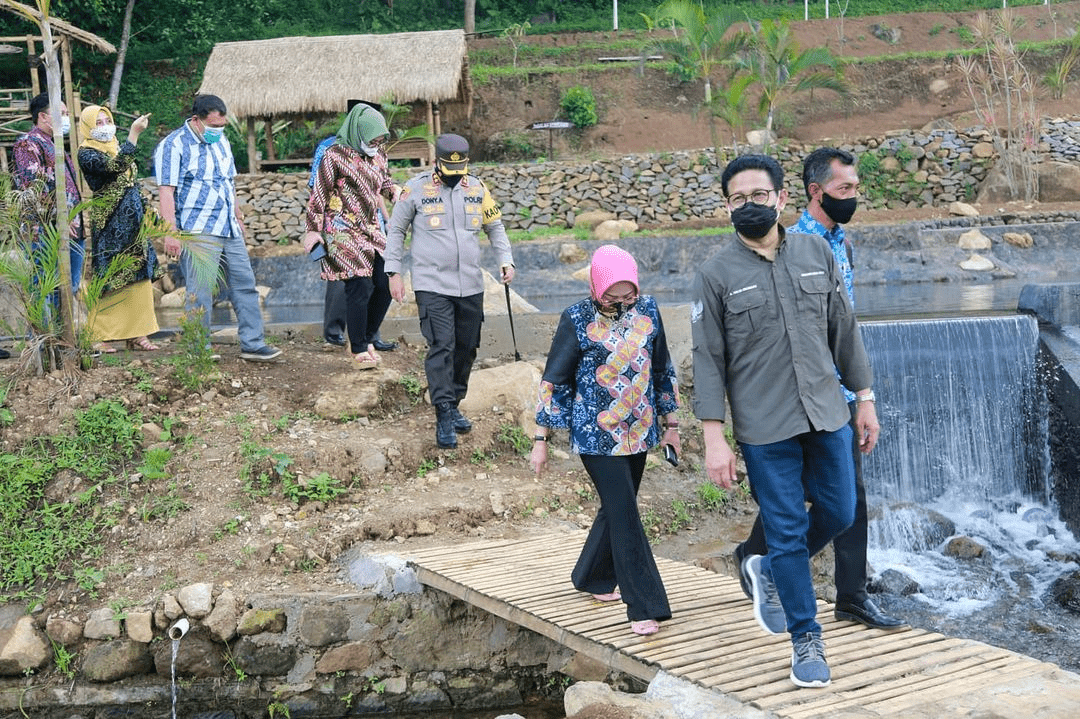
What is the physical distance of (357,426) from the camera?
7473mm

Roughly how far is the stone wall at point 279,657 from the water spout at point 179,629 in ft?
0.13

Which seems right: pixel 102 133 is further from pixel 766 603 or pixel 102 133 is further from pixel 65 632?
pixel 766 603

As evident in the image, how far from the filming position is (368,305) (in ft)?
27.1

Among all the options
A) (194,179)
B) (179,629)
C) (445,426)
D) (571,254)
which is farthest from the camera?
(571,254)

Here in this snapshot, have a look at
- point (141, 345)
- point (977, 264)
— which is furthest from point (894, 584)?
point (977, 264)

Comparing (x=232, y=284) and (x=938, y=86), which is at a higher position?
(x=938, y=86)

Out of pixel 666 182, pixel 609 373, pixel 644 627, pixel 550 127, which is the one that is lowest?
pixel 644 627

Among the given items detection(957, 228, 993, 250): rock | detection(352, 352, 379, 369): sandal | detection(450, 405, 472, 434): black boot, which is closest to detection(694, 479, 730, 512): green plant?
detection(450, 405, 472, 434): black boot

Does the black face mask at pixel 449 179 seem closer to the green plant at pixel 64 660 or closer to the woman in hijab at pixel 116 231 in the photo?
the woman in hijab at pixel 116 231

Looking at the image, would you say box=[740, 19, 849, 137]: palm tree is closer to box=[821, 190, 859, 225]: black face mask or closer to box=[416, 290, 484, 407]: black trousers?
box=[416, 290, 484, 407]: black trousers

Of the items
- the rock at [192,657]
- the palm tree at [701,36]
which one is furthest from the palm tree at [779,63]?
the rock at [192,657]

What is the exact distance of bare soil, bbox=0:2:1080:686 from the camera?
630cm

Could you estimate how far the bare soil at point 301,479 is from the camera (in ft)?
20.7

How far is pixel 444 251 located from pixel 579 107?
22768 millimetres
